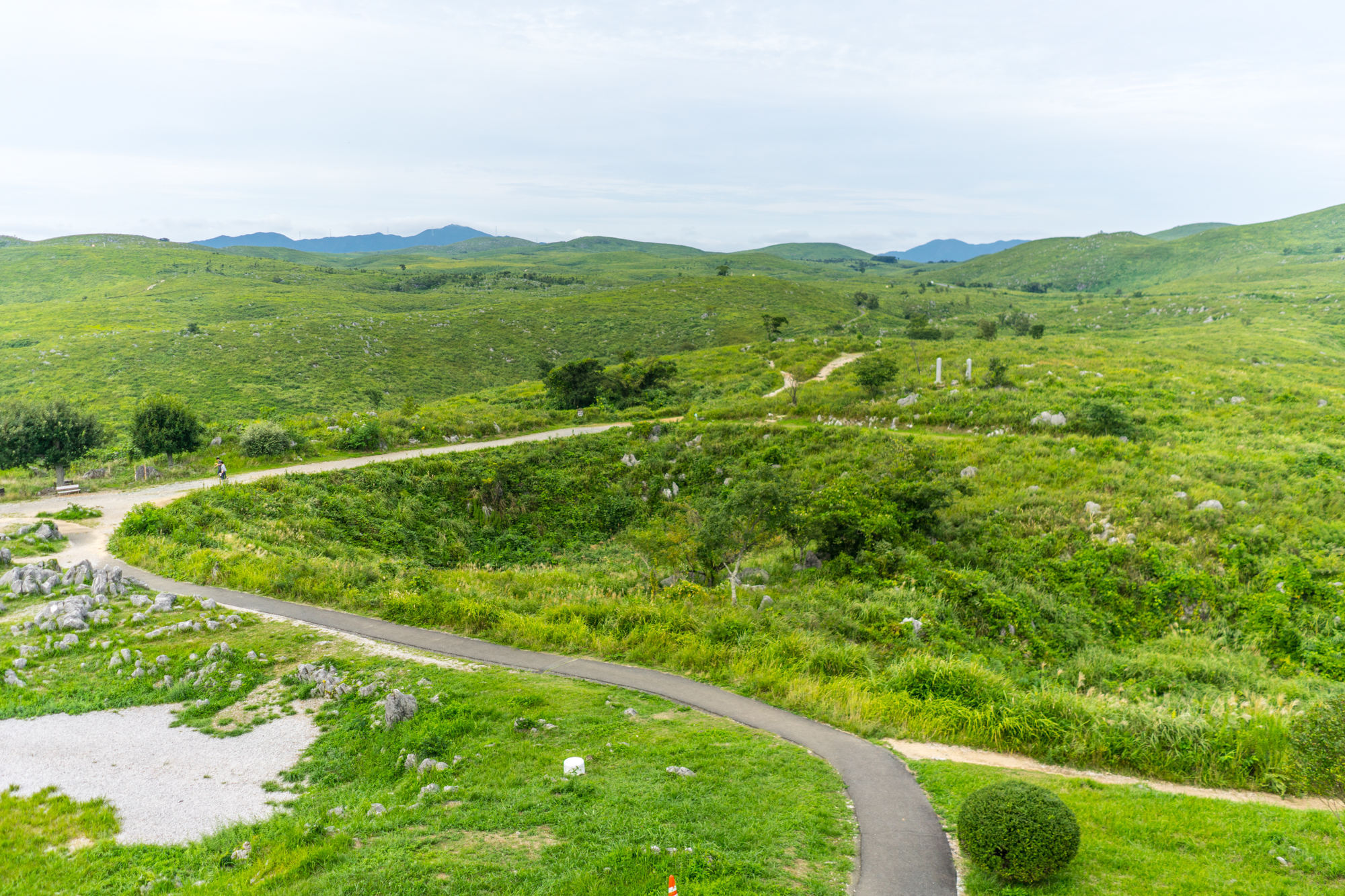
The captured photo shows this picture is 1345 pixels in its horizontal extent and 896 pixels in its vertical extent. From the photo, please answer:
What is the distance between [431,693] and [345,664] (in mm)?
3062

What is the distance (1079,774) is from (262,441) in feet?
119

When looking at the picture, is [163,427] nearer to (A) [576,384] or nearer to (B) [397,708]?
(A) [576,384]

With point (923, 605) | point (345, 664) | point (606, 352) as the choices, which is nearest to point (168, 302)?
point (606, 352)

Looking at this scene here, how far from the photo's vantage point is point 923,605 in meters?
18.9

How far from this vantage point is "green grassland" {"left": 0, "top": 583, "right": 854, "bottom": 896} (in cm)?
792

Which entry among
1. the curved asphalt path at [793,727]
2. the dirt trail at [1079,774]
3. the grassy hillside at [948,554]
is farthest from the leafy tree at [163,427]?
the dirt trail at [1079,774]

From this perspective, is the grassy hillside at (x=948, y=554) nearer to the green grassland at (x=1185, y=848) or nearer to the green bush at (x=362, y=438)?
the green grassland at (x=1185, y=848)

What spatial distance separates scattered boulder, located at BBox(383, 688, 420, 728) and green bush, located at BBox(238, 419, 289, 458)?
25.7 m

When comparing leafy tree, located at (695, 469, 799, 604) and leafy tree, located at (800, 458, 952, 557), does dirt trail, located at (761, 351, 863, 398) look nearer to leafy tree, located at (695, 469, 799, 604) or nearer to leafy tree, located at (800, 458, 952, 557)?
leafy tree, located at (800, 458, 952, 557)

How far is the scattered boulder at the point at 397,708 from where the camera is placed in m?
12.1

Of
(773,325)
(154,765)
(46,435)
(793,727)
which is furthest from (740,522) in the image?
(773,325)

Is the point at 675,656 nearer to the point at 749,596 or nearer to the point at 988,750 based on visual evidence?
the point at 749,596

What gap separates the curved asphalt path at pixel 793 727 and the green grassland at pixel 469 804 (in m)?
0.42

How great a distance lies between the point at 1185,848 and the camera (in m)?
7.99
